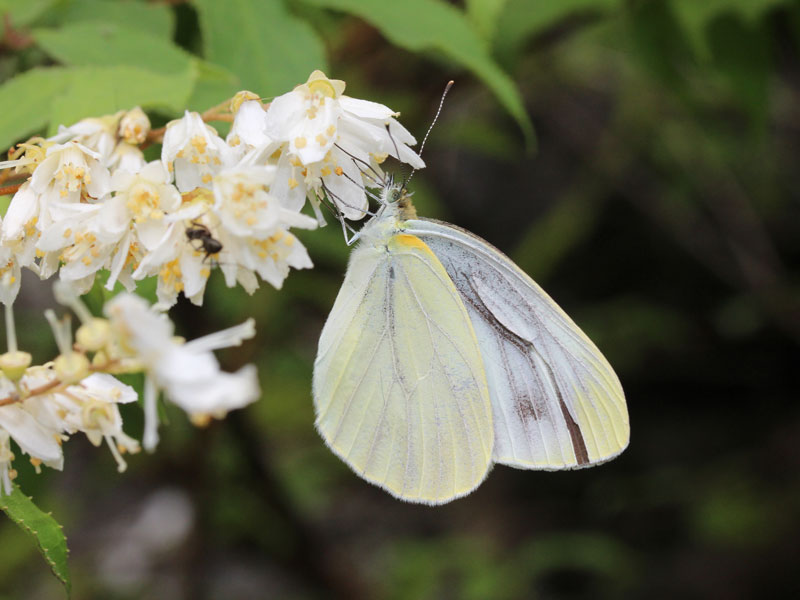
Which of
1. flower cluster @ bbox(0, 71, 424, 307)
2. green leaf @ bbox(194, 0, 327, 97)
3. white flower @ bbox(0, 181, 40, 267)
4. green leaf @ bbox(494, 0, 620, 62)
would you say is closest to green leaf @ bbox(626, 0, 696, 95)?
green leaf @ bbox(494, 0, 620, 62)

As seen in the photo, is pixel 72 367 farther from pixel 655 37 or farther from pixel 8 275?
pixel 655 37

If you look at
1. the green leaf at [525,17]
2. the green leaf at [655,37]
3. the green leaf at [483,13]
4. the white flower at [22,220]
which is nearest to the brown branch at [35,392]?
the white flower at [22,220]

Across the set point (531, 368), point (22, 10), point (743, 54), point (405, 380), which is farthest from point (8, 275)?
point (743, 54)

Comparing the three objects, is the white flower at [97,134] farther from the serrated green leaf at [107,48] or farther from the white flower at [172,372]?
the white flower at [172,372]

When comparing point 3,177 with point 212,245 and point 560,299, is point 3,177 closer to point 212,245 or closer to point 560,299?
point 212,245

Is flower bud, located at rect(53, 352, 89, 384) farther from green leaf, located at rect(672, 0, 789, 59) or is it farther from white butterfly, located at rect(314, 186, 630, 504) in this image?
green leaf, located at rect(672, 0, 789, 59)

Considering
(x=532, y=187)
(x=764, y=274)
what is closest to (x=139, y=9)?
(x=764, y=274)

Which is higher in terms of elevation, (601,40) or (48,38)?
(48,38)
